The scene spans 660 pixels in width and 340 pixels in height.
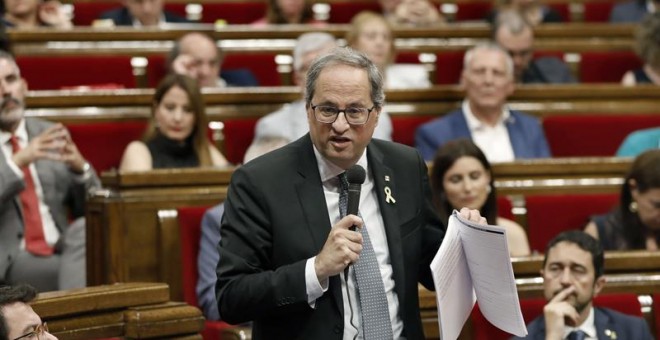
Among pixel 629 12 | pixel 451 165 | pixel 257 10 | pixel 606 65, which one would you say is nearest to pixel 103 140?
pixel 451 165

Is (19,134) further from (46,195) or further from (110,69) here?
(110,69)

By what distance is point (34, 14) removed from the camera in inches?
102

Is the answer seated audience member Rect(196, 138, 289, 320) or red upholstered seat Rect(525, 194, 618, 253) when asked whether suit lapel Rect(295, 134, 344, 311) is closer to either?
seated audience member Rect(196, 138, 289, 320)

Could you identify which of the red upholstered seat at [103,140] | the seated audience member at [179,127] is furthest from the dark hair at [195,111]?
the red upholstered seat at [103,140]

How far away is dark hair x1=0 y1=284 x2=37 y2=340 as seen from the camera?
41.1 inches

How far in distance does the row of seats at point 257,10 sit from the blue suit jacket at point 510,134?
83 cm

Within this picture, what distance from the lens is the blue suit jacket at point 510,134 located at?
2203 mm

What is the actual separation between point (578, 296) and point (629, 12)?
183 cm

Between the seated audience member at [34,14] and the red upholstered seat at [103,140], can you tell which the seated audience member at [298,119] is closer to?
the red upholstered seat at [103,140]

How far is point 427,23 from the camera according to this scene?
2.91m

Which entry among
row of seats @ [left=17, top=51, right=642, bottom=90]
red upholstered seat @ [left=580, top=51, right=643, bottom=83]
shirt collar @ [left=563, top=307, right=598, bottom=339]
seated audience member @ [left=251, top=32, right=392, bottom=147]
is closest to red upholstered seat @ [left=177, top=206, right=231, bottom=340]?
seated audience member @ [left=251, top=32, right=392, bottom=147]

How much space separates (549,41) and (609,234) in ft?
3.54

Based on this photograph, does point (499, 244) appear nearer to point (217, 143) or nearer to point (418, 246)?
point (418, 246)

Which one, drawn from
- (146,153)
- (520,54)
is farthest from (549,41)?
(146,153)
